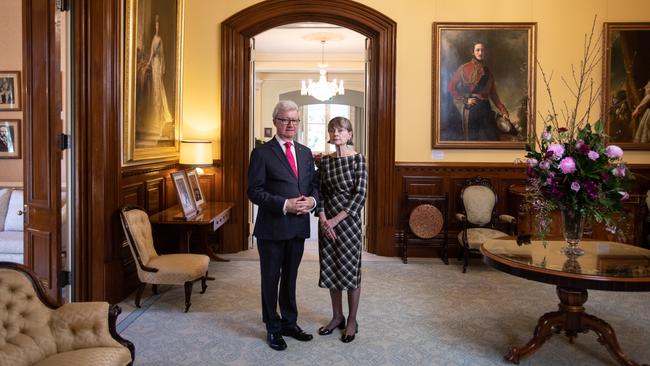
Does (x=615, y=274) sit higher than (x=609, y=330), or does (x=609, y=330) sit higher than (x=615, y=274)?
(x=615, y=274)

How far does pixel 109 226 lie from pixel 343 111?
568 inches

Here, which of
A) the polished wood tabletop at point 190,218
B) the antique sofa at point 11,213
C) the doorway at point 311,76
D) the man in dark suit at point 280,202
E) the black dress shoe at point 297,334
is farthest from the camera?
the doorway at point 311,76

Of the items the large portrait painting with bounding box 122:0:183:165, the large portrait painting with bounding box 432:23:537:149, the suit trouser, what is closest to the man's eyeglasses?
the suit trouser

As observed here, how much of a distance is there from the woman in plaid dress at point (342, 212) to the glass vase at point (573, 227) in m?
1.37

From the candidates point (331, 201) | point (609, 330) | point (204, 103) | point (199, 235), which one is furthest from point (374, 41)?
point (609, 330)

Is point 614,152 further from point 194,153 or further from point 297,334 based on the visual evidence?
point 194,153

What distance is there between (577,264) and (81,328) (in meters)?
2.86

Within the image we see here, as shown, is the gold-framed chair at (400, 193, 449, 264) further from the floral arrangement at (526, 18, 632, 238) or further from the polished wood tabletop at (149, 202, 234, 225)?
the floral arrangement at (526, 18, 632, 238)

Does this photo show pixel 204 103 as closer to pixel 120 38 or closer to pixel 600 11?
pixel 120 38

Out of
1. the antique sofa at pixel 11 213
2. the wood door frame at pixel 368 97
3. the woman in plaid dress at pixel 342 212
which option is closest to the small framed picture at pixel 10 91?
the antique sofa at pixel 11 213

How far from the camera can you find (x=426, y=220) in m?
6.73

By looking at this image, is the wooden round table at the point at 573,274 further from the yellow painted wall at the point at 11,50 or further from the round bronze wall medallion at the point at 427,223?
the yellow painted wall at the point at 11,50

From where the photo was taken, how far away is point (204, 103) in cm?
722

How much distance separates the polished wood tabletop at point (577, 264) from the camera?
121 inches
